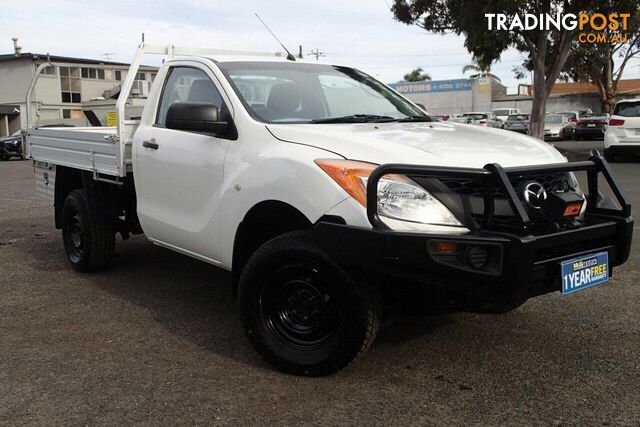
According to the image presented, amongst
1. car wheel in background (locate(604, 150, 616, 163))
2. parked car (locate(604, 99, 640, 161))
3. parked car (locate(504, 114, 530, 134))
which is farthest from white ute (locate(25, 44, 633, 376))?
parked car (locate(504, 114, 530, 134))

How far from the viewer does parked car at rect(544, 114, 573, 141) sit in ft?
107

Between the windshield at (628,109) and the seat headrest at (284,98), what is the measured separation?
14.5 metres

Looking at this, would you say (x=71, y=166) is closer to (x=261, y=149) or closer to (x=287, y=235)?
(x=261, y=149)

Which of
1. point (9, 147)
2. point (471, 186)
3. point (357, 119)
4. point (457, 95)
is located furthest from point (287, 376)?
point (457, 95)

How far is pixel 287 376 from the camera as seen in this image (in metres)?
3.56

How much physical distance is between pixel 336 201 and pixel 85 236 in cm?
328

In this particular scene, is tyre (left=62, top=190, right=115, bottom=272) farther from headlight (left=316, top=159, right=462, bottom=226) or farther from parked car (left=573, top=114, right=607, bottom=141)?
parked car (left=573, top=114, right=607, bottom=141)

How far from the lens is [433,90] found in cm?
5441

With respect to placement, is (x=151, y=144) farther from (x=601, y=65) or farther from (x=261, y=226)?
(x=601, y=65)

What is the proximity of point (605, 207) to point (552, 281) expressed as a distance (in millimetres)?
759

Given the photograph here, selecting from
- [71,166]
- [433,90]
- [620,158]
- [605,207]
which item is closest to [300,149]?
[605,207]

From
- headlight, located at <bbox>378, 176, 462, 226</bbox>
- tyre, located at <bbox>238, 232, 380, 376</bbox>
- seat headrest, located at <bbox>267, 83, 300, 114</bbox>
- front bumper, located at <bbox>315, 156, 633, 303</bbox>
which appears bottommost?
tyre, located at <bbox>238, 232, 380, 376</bbox>

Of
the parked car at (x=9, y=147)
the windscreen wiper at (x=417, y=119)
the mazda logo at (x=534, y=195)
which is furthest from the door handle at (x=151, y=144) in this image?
the parked car at (x=9, y=147)

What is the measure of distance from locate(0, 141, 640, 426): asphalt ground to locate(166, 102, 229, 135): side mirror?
1.33 metres
